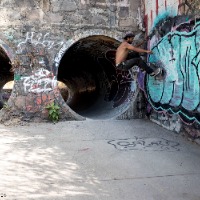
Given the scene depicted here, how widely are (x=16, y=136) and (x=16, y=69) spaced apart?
6.50 feet

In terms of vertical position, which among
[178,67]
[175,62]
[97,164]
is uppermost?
[175,62]

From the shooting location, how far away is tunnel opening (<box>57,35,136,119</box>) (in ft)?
25.3

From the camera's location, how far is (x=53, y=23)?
6.93m

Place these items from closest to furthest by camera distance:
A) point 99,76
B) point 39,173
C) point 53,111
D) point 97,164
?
point 39,173, point 97,164, point 53,111, point 99,76

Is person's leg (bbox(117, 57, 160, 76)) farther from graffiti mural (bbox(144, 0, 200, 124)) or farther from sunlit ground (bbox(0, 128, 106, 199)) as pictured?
sunlit ground (bbox(0, 128, 106, 199))

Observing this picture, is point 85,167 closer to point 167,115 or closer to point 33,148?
point 33,148

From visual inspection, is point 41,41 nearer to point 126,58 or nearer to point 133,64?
point 126,58

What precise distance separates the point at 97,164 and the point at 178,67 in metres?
2.72

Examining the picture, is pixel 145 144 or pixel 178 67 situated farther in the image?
pixel 178 67

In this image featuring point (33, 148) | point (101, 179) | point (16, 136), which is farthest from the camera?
point (16, 136)

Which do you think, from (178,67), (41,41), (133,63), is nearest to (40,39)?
(41,41)

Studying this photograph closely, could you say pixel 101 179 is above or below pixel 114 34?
below

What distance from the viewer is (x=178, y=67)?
17.9ft

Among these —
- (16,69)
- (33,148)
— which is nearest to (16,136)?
(33,148)
